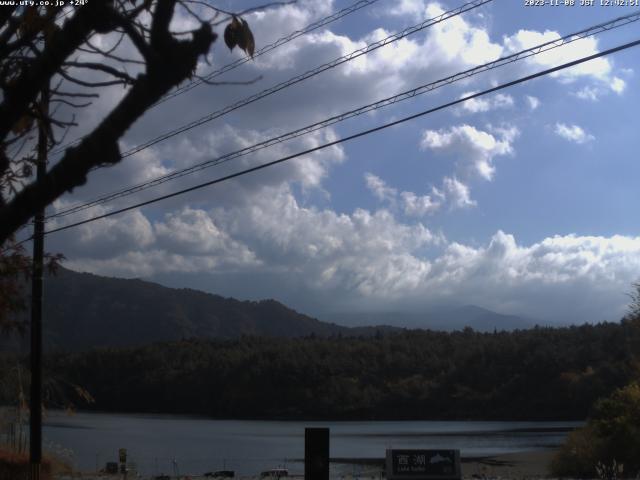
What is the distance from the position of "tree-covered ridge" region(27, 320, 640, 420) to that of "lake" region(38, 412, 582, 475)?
7517 millimetres

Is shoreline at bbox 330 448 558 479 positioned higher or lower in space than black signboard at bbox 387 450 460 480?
lower

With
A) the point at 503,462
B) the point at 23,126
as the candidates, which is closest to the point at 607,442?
the point at 503,462

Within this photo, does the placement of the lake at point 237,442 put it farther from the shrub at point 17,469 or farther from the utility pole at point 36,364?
the utility pole at point 36,364

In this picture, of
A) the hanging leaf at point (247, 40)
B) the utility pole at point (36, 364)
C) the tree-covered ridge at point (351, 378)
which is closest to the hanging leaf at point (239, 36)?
the hanging leaf at point (247, 40)

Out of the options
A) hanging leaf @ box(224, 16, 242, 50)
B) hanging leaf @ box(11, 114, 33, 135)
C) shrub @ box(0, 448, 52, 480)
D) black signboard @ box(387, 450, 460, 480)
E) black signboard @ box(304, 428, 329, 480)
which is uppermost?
hanging leaf @ box(224, 16, 242, 50)

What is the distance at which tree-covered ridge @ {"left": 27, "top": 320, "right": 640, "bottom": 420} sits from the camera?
94.8 meters

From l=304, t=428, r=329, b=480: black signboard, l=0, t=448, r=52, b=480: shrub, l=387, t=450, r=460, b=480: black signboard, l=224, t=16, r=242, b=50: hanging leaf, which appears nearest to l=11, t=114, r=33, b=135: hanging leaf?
l=224, t=16, r=242, b=50: hanging leaf

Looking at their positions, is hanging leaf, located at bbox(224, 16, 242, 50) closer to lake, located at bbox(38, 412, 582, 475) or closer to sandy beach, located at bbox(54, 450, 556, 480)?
lake, located at bbox(38, 412, 582, 475)

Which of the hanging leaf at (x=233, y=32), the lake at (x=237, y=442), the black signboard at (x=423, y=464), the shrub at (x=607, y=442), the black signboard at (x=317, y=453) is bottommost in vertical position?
→ the lake at (x=237, y=442)

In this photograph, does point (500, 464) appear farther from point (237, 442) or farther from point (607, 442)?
point (237, 442)

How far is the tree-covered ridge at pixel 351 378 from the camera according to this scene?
94.8 metres

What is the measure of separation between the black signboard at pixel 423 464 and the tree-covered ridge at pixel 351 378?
259ft

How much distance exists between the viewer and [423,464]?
45.5 feet

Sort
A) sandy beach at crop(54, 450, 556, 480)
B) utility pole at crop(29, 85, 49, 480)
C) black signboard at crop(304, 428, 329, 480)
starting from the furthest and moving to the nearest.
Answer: sandy beach at crop(54, 450, 556, 480), utility pole at crop(29, 85, 49, 480), black signboard at crop(304, 428, 329, 480)
